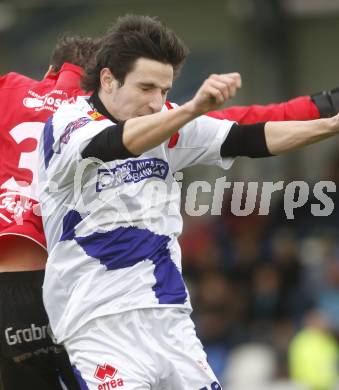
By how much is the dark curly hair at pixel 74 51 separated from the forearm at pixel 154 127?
1255mm

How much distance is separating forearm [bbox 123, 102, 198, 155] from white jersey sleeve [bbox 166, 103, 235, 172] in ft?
2.13

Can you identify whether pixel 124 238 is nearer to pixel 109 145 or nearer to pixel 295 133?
pixel 109 145

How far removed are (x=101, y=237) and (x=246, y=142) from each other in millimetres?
774

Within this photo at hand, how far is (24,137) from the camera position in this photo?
516cm

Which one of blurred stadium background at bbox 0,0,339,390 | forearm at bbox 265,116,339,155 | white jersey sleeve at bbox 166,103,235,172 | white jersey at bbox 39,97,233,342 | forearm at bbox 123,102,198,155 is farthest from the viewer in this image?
blurred stadium background at bbox 0,0,339,390

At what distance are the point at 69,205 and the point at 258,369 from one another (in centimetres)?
610

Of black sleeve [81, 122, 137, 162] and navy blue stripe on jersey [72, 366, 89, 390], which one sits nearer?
black sleeve [81, 122, 137, 162]

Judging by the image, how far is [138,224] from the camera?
470cm

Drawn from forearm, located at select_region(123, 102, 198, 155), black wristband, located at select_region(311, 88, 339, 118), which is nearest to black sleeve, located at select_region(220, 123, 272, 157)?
black wristband, located at select_region(311, 88, 339, 118)

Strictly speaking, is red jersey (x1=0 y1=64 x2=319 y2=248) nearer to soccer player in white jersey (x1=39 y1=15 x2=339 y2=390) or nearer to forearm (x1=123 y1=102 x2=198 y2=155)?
soccer player in white jersey (x1=39 y1=15 x2=339 y2=390)

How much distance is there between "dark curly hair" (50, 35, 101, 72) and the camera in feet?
17.8

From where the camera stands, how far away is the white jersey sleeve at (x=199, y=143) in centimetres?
485

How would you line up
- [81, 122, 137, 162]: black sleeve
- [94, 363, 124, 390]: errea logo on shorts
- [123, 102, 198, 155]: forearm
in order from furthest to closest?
[94, 363, 124, 390]: errea logo on shorts < [81, 122, 137, 162]: black sleeve < [123, 102, 198, 155]: forearm

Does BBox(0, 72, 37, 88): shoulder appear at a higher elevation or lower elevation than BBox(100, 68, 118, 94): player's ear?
higher
